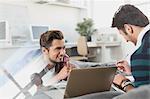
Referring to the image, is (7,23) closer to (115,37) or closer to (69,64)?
(115,37)

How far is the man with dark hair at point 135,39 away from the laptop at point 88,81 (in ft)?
0.30

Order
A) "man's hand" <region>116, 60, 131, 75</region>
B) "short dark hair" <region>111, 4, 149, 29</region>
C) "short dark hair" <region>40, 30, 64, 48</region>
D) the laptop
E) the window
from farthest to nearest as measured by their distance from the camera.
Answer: the window < "short dark hair" <region>40, 30, 64, 48</region> < "man's hand" <region>116, 60, 131, 75</region> < "short dark hair" <region>111, 4, 149, 29</region> < the laptop

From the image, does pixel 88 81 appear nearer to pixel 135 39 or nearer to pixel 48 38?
pixel 135 39

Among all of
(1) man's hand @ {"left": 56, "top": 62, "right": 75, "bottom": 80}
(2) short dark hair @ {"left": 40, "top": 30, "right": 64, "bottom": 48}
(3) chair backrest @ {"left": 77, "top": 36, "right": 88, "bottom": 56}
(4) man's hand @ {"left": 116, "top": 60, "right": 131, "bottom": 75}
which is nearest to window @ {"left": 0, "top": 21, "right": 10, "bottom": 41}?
(3) chair backrest @ {"left": 77, "top": 36, "right": 88, "bottom": 56}

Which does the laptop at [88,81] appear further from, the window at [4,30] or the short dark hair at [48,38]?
the window at [4,30]

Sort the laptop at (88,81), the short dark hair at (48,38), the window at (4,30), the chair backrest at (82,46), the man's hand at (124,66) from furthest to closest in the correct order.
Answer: the chair backrest at (82,46) → the window at (4,30) → the short dark hair at (48,38) → the man's hand at (124,66) → the laptop at (88,81)

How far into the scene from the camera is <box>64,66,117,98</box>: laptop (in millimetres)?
889

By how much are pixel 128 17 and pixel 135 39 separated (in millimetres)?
114

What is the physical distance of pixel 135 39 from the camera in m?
1.09

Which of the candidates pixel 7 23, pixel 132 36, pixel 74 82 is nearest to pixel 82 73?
pixel 74 82

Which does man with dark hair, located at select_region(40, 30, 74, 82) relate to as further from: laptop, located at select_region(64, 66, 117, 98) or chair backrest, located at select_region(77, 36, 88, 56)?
chair backrest, located at select_region(77, 36, 88, 56)

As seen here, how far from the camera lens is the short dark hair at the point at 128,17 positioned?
104 centimetres

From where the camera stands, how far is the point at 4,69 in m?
1.09

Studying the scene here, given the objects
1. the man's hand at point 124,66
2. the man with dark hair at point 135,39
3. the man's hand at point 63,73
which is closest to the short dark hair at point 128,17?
the man with dark hair at point 135,39
